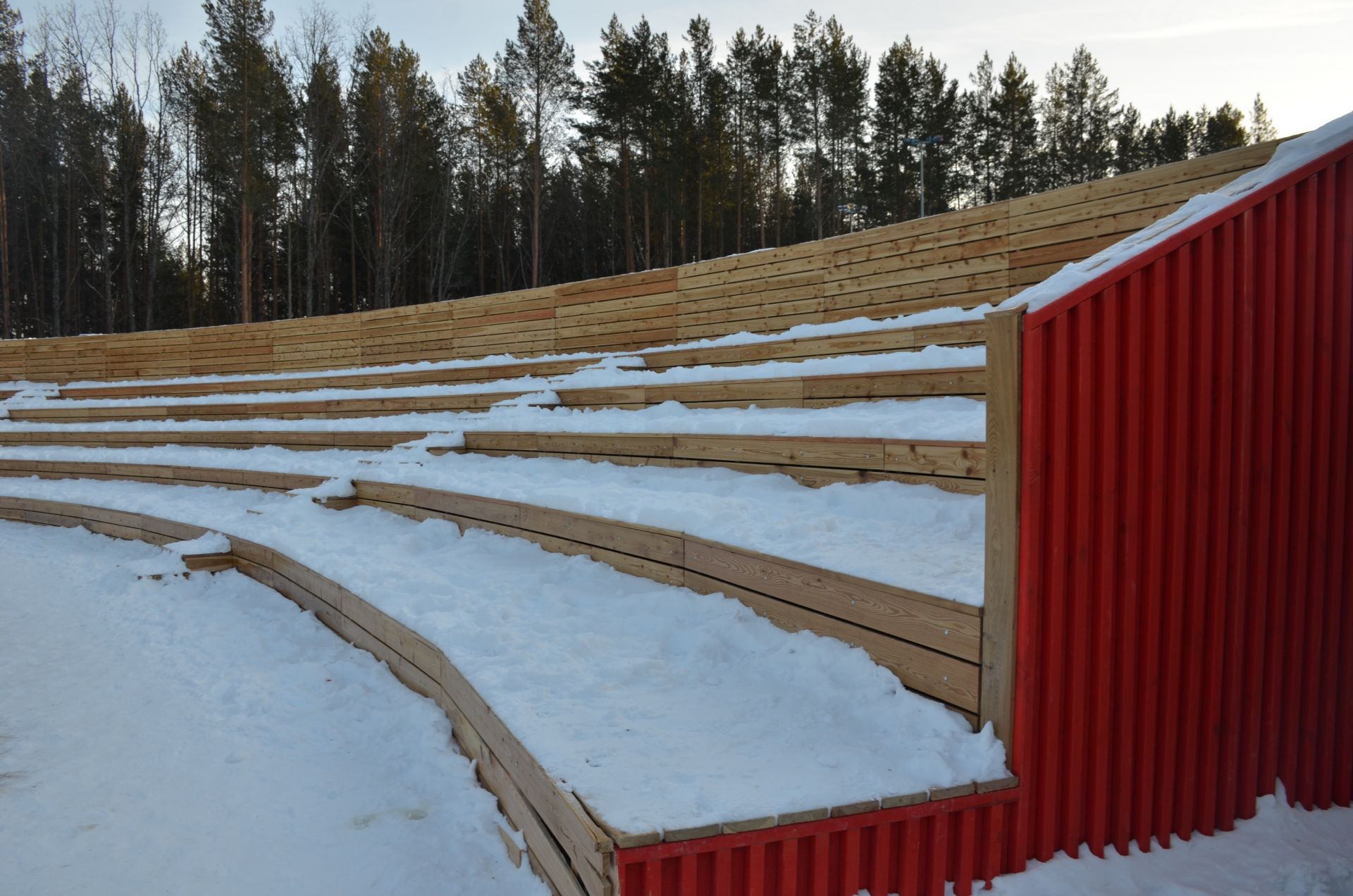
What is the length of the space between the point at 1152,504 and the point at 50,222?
3311 centimetres

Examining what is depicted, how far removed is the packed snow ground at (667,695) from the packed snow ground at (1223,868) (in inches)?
12.9

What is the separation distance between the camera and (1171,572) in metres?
2.14

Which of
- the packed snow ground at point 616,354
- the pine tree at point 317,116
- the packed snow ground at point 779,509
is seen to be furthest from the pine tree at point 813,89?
the packed snow ground at point 779,509

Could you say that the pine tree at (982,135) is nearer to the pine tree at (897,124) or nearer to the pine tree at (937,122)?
Result: the pine tree at (937,122)

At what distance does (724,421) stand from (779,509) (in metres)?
1.27

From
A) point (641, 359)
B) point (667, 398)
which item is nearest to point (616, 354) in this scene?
point (641, 359)

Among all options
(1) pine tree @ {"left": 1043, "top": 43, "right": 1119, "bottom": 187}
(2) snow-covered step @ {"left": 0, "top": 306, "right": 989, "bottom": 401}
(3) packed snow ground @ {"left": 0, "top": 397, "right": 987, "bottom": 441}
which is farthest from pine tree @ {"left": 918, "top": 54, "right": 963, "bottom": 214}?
(3) packed snow ground @ {"left": 0, "top": 397, "right": 987, "bottom": 441}

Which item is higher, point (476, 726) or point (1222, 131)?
point (1222, 131)

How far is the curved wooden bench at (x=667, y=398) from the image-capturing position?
13.7 feet

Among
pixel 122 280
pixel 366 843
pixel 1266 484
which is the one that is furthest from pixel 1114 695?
pixel 122 280

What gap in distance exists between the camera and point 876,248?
19.9ft

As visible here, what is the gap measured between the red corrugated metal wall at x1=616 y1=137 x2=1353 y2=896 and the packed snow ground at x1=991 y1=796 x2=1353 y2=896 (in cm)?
5

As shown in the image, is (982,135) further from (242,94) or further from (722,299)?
(722,299)

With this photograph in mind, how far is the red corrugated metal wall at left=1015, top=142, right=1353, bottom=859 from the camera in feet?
6.51
